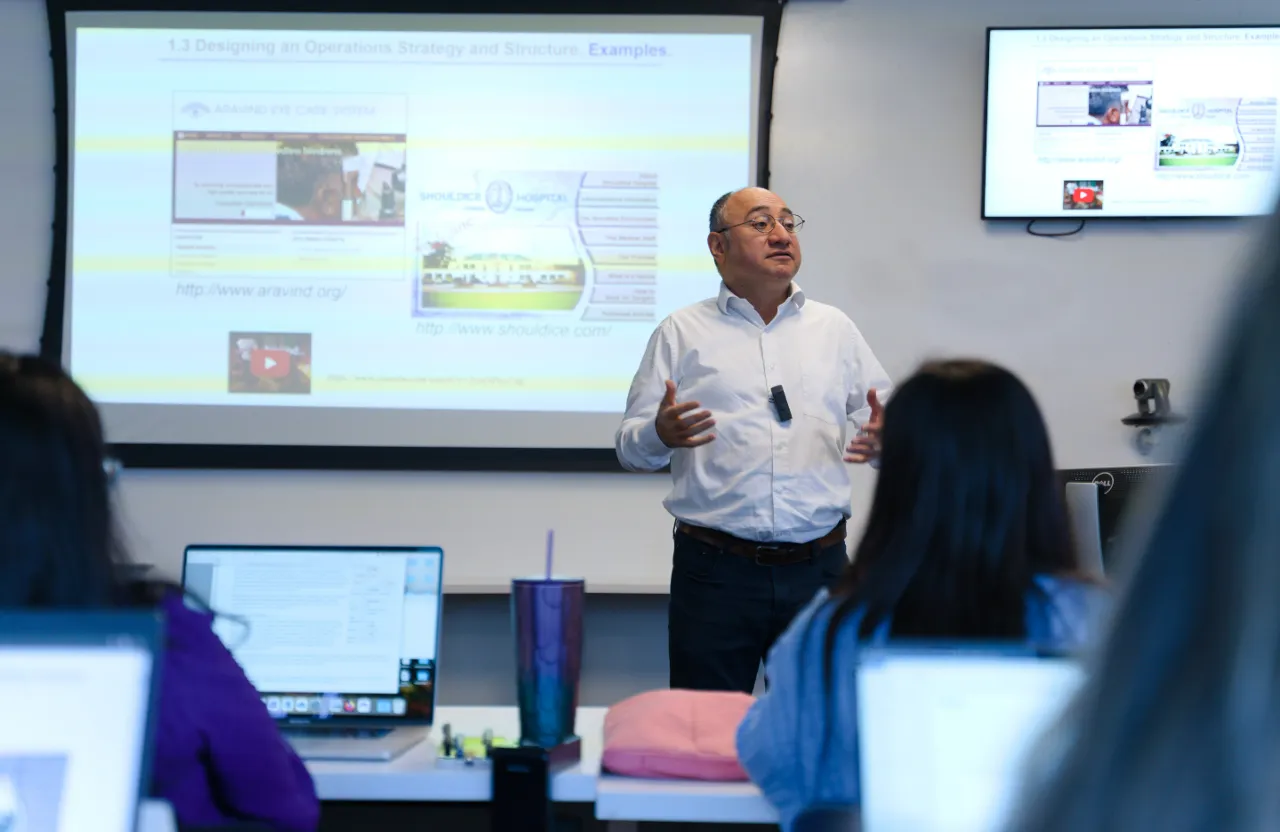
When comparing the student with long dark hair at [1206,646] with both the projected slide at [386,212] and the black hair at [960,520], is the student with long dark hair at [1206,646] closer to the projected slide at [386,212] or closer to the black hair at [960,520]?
the black hair at [960,520]

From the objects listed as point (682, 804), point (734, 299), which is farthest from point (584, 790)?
point (734, 299)

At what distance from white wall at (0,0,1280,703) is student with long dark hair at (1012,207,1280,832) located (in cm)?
366

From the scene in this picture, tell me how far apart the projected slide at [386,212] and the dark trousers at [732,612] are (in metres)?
1.10

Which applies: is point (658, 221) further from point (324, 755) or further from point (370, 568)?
point (324, 755)

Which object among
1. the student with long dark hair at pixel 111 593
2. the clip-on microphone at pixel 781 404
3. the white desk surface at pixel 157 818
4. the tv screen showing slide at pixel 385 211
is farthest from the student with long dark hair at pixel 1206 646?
the tv screen showing slide at pixel 385 211

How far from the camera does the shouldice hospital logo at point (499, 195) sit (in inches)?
157

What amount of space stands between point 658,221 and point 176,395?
5.62ft

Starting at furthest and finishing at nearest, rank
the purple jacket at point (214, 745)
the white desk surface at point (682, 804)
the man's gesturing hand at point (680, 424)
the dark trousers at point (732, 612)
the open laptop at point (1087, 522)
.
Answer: the dark trousers at point (732, 612)
the man's gesturing hand at point (680, 424)
the open laptop at point (1087, 522)
the white desk surface at point (682, 804)
the purple jacket at point (214, 745)

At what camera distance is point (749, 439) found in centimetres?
302

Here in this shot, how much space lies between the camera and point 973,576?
1431 millimetres

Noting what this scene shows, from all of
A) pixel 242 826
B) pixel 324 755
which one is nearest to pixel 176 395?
pixel 324 755

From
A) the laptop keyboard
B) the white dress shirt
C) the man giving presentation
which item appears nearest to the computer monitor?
the man giving presentation

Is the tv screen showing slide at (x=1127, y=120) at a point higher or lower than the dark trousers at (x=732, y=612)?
higher

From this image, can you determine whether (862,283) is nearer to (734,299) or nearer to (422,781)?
(734,299)
